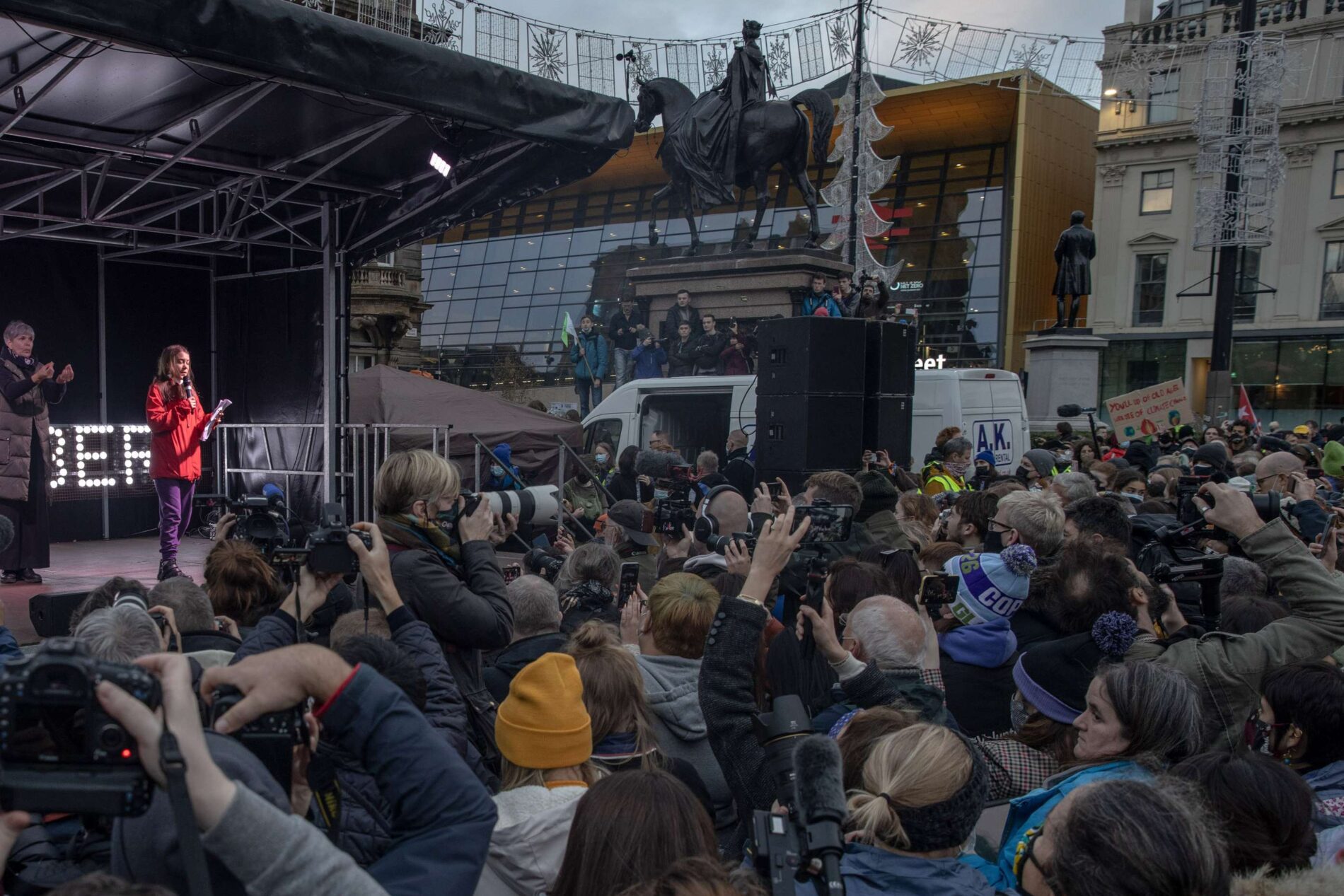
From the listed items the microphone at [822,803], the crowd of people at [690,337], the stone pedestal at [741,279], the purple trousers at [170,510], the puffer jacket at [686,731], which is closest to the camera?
the microphone at [822,803]

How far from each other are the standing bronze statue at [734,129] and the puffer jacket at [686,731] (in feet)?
41.7

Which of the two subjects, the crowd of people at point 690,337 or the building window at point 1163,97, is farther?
the building window at point 1163,97

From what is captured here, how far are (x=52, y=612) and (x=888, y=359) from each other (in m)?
6.91

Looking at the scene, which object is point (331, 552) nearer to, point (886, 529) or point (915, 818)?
point (915, 818)

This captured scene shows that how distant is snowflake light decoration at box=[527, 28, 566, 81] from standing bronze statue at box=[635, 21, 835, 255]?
1339 mm

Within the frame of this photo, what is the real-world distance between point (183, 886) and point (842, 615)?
288 cm

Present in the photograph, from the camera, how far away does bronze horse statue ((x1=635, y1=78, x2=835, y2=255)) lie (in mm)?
15531

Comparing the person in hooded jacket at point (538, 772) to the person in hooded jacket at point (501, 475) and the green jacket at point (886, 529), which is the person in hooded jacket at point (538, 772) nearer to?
the green jacket at point (886, 529)

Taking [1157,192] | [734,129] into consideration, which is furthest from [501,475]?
[1157,192]

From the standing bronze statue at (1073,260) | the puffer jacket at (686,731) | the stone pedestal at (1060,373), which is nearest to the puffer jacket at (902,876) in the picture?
the puffer jacket at (686,731)

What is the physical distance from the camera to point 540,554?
5.18 metres

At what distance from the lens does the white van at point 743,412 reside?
12969mm

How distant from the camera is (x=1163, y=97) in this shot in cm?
Result: 3472

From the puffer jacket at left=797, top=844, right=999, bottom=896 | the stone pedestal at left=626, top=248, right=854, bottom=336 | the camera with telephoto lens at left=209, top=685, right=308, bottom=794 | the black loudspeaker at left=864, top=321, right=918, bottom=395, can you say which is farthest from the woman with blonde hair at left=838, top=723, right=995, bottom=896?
the stone pedestal at left=626, top=248, right=854, bottom=336
